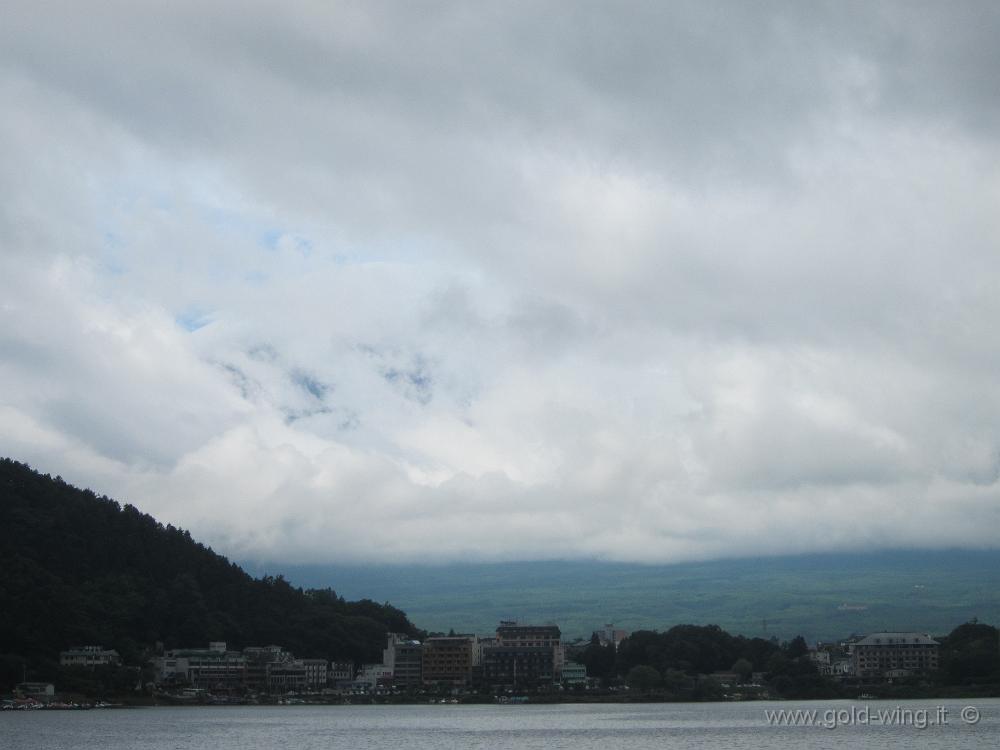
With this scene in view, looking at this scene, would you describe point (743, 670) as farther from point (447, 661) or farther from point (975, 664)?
point (447, 661)

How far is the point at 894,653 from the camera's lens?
16000 cm

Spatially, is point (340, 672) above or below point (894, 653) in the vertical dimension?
below

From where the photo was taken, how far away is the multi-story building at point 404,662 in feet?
538

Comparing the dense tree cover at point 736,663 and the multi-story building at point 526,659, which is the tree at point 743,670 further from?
the multi-story building at point 526,659

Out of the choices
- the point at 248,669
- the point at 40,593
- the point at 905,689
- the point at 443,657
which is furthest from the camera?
the point at 443,657

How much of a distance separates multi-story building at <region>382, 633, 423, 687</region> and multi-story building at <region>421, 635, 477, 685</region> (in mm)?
1102

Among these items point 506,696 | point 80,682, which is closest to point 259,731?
point 80,682

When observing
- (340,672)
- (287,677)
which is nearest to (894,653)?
(340,672)

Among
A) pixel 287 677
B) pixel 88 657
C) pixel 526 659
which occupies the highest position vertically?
pixel 88 657

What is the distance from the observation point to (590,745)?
69062 mm

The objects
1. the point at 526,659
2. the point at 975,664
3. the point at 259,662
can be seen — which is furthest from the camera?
the point at 526,659

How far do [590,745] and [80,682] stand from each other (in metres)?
76.1

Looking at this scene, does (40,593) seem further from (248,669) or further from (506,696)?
(506,696)

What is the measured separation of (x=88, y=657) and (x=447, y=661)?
160 ft
